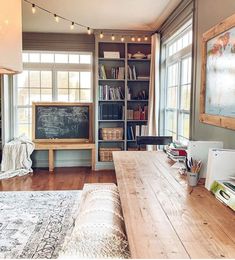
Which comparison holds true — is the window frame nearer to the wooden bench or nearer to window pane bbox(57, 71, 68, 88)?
the wooden bench

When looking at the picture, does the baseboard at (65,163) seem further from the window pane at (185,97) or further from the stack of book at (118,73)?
the window pane at (185,97)

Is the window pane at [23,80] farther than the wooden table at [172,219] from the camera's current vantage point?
Yes

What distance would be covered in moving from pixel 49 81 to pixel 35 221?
3.36 metres

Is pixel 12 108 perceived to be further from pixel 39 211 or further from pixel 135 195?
pixel 135 195

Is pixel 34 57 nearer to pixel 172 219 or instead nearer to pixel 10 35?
pixel 10 35

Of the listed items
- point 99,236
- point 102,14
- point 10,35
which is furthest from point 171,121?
point 10,35

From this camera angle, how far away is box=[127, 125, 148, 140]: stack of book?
570 cm

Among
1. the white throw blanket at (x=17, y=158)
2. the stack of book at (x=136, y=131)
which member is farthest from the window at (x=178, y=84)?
the white throw blanket at (x=17, y=158)

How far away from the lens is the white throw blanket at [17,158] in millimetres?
5246

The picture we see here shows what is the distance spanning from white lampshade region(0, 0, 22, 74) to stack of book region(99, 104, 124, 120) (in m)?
4.37

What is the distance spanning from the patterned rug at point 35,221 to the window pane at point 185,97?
1.85 m

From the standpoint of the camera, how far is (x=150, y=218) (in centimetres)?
143

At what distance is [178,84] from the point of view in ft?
14.3

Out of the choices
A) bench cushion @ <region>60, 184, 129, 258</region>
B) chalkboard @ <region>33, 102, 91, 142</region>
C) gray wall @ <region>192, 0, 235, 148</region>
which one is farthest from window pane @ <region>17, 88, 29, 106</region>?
bench cushion @ <region>60, 184, 129, 258</region>
